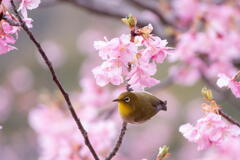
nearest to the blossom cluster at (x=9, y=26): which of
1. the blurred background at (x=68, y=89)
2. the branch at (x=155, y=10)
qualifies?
the branch at (x=155, y=10)

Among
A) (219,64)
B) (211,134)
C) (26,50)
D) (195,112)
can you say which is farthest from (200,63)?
(26,50)

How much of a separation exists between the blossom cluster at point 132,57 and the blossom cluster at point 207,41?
1.39 meters

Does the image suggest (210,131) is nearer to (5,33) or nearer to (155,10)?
(5,33)

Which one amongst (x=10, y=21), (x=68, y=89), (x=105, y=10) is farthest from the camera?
(x=68, y=89)

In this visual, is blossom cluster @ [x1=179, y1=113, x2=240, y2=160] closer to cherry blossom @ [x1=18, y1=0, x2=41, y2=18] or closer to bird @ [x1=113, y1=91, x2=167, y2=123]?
bird @ [x1=113, y1=91, x2=167, y2=123]

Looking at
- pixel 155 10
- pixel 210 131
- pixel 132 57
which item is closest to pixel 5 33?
pixel 132 57

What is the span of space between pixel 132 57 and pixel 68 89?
8439mm

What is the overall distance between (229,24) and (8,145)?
579cm

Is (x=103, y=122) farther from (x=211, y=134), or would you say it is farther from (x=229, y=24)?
(x=211, y=134)

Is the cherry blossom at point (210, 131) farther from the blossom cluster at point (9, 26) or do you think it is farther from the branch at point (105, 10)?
the branch at point (105, 10)

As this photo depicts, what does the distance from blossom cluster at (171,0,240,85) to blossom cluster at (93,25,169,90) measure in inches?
54.6

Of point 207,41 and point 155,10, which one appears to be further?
point 155,10

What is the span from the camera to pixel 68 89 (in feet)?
32.4

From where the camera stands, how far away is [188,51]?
321 cm
